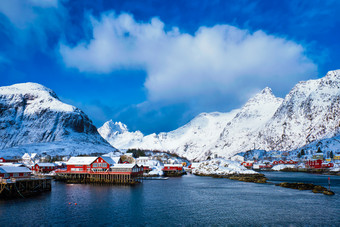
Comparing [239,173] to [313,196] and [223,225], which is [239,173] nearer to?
[313,196]

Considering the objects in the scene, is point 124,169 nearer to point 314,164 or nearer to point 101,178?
point 101,178

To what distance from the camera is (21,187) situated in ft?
209

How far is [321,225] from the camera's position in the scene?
127 feet

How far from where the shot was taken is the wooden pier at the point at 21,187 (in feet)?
193

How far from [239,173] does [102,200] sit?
340ft

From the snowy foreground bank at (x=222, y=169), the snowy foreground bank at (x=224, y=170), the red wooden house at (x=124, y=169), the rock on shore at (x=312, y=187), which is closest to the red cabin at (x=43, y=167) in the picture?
the red wooden house at (x=124, y=169)

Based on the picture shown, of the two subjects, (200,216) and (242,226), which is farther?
(200,216)

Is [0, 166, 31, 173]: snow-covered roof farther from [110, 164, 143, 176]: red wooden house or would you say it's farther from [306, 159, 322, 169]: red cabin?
[306, 159, 322, 169]: red cabin

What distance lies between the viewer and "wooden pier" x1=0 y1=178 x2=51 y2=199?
58794mm

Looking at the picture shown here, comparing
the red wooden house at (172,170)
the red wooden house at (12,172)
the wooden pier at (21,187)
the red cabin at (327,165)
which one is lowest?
the red cabin at (327,165)

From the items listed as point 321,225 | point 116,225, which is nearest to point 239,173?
point 321,225

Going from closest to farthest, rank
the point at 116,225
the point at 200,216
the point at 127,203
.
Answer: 1. the point at 116,225
2. the point at 200,216
3. the point at 127,203

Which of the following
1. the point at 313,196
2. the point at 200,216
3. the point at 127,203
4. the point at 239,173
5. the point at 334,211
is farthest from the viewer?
the point at 239,173

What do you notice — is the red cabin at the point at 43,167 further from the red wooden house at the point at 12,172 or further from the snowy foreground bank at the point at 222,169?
the snowy foreground bank at the point at 222,169
